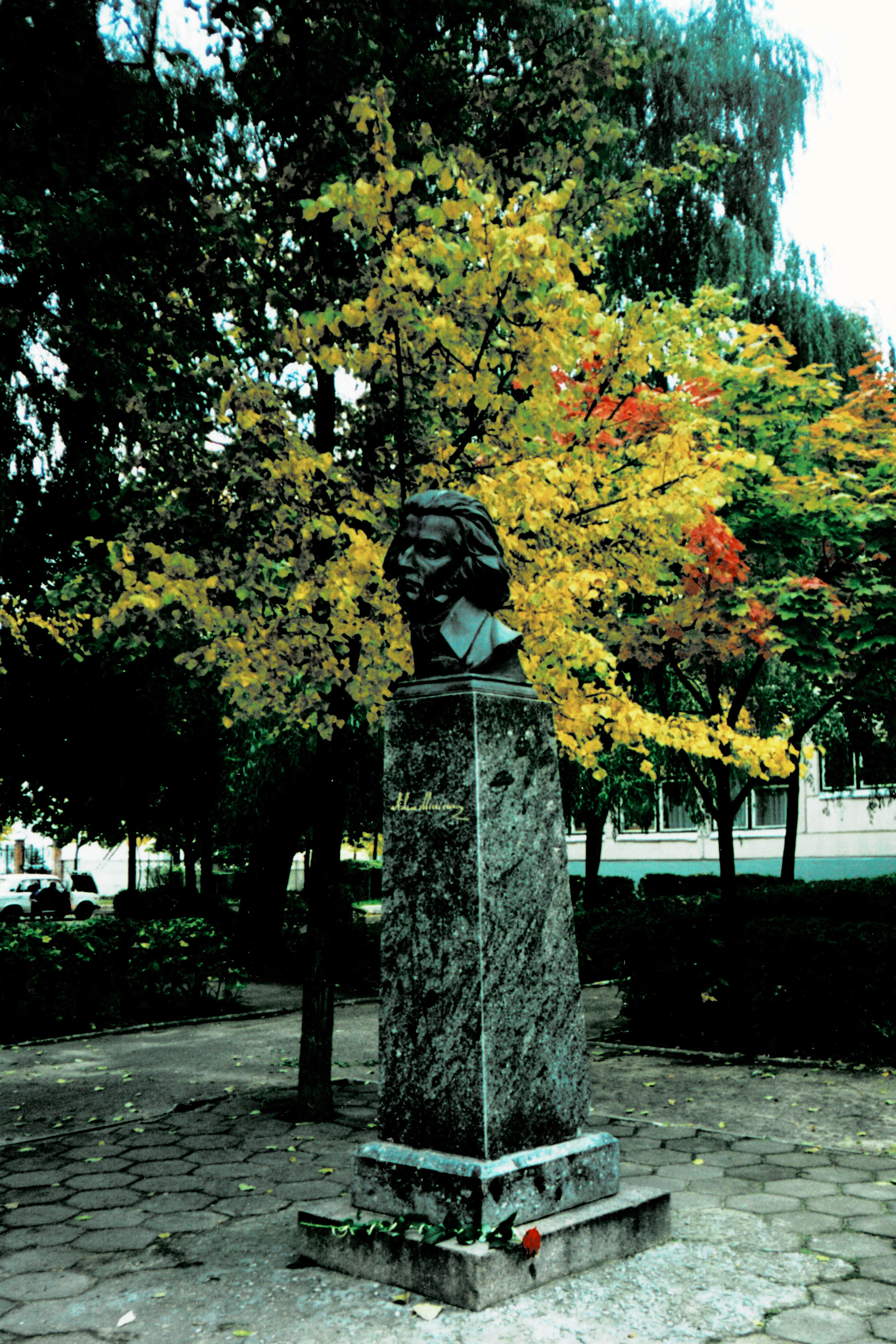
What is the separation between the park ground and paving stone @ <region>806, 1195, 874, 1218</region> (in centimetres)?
2

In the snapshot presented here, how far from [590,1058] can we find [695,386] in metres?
5.64

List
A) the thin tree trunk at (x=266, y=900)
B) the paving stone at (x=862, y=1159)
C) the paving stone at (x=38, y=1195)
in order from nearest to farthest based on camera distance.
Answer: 1. the paving stone at (x=38, y=1195)
2. the paving stone at (x=862, y=1159)
3. the thin tree trunk at (x=266, y=900)

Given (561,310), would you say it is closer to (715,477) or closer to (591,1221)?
(715,477)

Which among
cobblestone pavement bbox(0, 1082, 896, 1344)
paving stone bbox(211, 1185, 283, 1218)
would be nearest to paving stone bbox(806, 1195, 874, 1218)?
cobblestone pavement bbox(0, 1082, 896, 1344)

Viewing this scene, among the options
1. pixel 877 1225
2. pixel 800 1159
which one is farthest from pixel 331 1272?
pixel 800 1159

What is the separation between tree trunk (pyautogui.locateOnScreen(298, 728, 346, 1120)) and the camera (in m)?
7.29

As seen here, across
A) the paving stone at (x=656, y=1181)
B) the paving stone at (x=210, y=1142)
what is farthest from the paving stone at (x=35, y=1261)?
the paving stone at (x=210, y=1142)

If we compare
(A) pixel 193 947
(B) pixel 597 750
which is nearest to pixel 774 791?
(A) pixel 193 947

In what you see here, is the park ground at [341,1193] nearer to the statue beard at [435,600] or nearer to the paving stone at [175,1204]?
the paving stone at [175,1204]

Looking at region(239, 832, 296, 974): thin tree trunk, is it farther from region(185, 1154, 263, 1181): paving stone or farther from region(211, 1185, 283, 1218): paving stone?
region(211, 1185, 283, 1218): paving stone

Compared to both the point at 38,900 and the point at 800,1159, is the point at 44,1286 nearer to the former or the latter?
the point at 800,1159

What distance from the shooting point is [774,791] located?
2892 cm

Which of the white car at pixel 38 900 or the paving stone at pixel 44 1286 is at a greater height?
the white car at pixel 38 900

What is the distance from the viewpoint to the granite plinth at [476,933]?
438 cm
